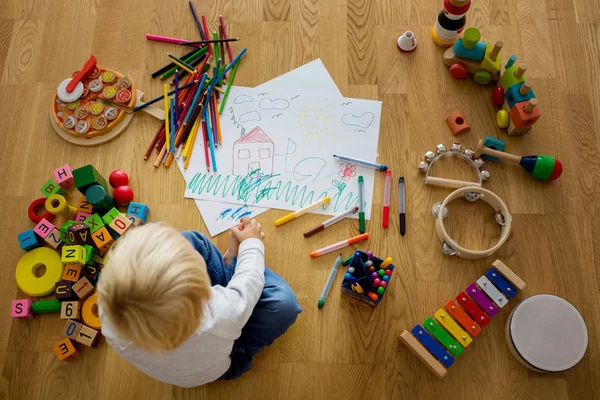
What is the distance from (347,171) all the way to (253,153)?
24 cm

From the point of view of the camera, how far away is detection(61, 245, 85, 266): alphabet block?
104 cm

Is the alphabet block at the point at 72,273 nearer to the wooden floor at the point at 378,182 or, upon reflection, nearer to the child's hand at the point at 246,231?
the wooden floor at the point at 378,182

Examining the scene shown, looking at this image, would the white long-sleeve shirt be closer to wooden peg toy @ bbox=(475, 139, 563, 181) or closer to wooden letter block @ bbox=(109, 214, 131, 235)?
wooden letter block @ bbox=(109, 214, 131, 235)

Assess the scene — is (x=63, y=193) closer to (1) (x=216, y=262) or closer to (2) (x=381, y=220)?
(1) (x=216, y=262)

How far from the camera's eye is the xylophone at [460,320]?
3.29ft

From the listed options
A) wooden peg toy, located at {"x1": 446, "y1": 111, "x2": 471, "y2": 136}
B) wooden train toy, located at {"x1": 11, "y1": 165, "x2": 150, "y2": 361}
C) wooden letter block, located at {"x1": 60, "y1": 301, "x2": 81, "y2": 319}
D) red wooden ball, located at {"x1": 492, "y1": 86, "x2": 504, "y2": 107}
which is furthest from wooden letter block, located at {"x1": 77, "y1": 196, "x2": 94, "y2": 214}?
red wooden ball, located at {"x1": 492, "y1": 86, "x2": 504, "y2": 107}

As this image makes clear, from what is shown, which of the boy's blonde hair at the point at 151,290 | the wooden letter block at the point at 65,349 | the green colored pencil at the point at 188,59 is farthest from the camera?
the green colored pencil at the point at 188,59

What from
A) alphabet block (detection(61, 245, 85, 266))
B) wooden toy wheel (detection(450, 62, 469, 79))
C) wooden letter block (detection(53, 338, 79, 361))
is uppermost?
wooden toy wheel (detection(450, 62, 469, 79))

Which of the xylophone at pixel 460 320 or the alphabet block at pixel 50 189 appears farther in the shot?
the alphabet block at pixel 50 189

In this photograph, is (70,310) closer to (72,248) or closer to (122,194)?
(72,248)

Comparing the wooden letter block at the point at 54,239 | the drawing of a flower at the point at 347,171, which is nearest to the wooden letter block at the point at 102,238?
A: the wooden letter block at the point at 54,239

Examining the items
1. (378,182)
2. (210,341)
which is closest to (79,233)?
(210,341)

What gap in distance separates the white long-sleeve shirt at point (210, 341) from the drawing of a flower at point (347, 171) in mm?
363

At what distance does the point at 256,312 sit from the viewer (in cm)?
92
